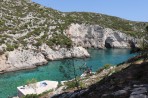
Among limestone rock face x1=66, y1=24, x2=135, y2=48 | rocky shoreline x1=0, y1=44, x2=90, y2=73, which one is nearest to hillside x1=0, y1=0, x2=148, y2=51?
rocky shoreline x1=0, y1=44, x2=90, y2=73

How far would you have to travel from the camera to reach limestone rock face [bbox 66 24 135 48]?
515 ft

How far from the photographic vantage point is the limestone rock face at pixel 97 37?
515 feet

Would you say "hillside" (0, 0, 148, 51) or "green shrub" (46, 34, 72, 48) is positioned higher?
"hillside" (0, 0, 148, 51)

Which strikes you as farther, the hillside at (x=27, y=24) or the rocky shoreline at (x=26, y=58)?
the hillside at (x=27, y=24)

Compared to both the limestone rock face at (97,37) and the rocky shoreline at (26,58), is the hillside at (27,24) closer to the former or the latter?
the rocky shoreline at (26,58)

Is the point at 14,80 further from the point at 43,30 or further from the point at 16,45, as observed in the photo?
the point at 43,30

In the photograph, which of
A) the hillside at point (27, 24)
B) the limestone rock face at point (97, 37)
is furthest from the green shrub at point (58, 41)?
A: the limestone rock face at point (97, 37)

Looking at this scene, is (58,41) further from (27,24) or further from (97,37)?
(97,37)

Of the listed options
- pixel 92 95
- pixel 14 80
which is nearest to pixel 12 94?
pixel 14 80

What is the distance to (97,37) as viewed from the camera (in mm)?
168125

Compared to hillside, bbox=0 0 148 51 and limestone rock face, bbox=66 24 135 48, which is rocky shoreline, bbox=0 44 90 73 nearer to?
hillside, bbox=0 0 148 51

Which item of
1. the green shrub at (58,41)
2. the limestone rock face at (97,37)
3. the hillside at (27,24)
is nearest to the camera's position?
the hillside at (27,24)

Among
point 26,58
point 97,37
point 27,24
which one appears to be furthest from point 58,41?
point 97,37

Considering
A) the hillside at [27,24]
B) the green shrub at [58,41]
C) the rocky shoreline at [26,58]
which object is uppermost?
the hillside at [27,24]
